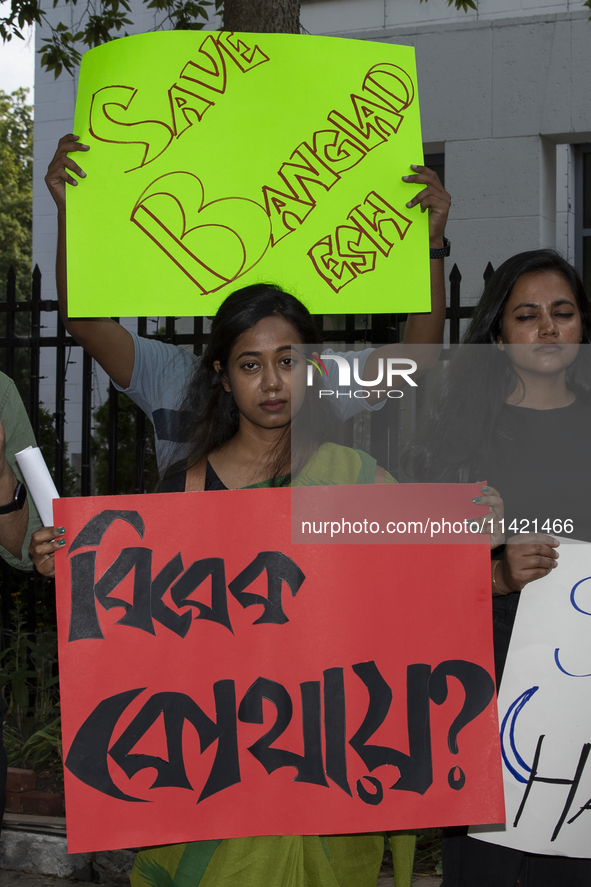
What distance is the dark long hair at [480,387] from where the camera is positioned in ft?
6.27

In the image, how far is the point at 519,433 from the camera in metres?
1.93

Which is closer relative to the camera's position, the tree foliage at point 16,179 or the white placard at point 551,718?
the white placard at point 551,718

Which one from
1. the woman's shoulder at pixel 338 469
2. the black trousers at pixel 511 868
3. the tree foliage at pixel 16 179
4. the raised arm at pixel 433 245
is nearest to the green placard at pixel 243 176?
the raised arm at pixel 433 245

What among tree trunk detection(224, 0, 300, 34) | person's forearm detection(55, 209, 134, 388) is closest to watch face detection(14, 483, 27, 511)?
person's forearm detection(55, 209, 134, 388)

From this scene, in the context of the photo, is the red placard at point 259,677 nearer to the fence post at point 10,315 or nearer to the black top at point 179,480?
the black top at point 179,480

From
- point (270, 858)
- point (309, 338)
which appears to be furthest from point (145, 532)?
point (270, 858)

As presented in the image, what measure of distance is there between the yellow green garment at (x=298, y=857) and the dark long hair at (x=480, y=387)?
5.5 inches

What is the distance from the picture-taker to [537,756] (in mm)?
1820

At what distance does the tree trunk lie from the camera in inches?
119

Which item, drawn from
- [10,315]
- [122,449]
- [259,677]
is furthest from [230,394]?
[122,449]

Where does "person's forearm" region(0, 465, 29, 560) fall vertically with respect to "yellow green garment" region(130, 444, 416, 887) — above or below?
above

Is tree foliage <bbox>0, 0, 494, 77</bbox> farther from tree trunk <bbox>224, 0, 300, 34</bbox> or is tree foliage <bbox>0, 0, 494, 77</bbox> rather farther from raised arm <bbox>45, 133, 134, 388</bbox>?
raised arm <bbox>45, 133, 134, 388</bbox>

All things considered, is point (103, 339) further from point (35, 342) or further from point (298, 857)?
point (35, 342)

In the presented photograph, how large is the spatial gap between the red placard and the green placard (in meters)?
0.49
